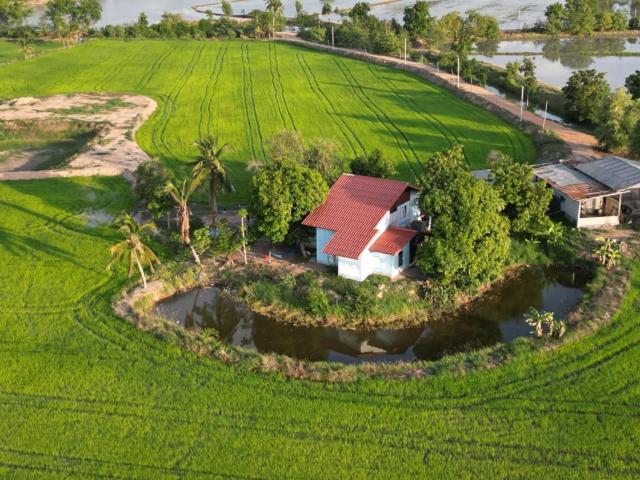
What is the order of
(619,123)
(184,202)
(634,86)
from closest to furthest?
1. (184,202)
2. (619,123)
3. (634,86)

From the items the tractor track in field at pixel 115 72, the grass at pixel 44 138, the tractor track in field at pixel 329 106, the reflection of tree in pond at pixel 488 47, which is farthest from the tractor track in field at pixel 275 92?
the reflection of tree in pond at pixel 488 47

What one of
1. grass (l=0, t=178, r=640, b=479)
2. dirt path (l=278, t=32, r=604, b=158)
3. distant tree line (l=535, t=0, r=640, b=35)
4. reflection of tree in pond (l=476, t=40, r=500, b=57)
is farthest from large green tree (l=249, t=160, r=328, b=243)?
distant tree line (l=535, t=0, r=640, b=35)

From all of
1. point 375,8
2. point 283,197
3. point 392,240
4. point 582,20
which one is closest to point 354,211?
point 392,240

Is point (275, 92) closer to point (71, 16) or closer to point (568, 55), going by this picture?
point (568, 55)

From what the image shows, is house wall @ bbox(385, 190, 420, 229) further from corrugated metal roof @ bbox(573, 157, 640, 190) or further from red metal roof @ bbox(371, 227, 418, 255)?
corrugated metal roof @ bbox(573, 157, 640, 190)

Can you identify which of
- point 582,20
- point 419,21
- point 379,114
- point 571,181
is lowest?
point 571,181
